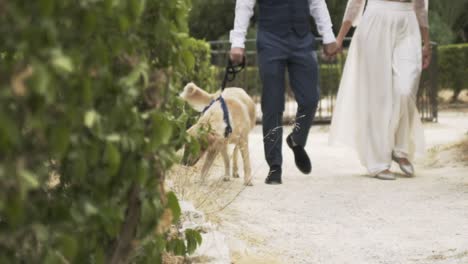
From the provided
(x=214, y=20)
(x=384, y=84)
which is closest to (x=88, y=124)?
(x=384, y=84)

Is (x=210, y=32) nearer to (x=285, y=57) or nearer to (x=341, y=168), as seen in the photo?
(x=341, y=168)

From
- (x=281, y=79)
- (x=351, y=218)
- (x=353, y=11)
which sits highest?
(x=353, y=11)

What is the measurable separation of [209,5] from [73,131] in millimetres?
20954

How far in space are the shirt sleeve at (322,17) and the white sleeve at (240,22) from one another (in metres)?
0.49

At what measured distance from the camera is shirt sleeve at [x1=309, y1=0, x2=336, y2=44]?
24.7 feet

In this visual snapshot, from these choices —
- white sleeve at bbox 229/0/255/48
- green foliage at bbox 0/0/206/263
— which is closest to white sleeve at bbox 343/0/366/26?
white sleeve at bbox 229/0/255/48

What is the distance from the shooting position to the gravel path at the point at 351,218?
5066mm

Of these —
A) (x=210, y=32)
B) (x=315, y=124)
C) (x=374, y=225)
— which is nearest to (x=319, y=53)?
(x=315, y=124)

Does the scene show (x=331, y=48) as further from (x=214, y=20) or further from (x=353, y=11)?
(x=214, y=20)

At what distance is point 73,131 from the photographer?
2344 millimetres

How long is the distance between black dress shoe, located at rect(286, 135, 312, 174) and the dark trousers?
0.46ft

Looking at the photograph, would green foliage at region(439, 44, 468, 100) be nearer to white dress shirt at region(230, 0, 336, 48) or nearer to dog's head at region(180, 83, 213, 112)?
white dress shirt at region(230, 0, 336, 48)

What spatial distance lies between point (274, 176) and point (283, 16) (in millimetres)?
1255

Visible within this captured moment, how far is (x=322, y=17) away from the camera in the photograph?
298 inches
